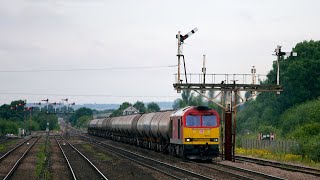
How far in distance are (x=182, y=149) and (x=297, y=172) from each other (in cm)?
975

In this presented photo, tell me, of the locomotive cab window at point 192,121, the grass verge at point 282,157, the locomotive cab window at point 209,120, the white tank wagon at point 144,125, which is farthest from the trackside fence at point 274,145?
the white tank wagon at point 144,125

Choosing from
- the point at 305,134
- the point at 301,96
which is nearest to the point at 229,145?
the point at 305,134

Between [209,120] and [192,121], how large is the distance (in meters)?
1.13

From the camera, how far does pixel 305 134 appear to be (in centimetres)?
4553

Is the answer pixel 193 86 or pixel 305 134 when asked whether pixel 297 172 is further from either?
pixel 305 134

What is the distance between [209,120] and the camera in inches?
1366

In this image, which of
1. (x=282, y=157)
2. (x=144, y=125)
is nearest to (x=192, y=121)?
(x=282, y=157)

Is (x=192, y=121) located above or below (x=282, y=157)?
above

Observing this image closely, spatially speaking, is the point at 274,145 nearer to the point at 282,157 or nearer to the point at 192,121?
the point at 282,157

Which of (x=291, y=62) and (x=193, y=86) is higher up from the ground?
(x=291, y=62)

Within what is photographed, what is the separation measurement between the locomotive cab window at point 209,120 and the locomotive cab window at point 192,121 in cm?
39

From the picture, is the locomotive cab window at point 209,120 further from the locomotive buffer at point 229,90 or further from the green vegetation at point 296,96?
the green vegetation at point 296,96

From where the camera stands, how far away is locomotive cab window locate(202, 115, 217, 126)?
34531 millimetres

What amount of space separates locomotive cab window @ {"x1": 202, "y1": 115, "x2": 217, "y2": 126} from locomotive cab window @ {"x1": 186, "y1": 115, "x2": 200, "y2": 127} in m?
0.39
